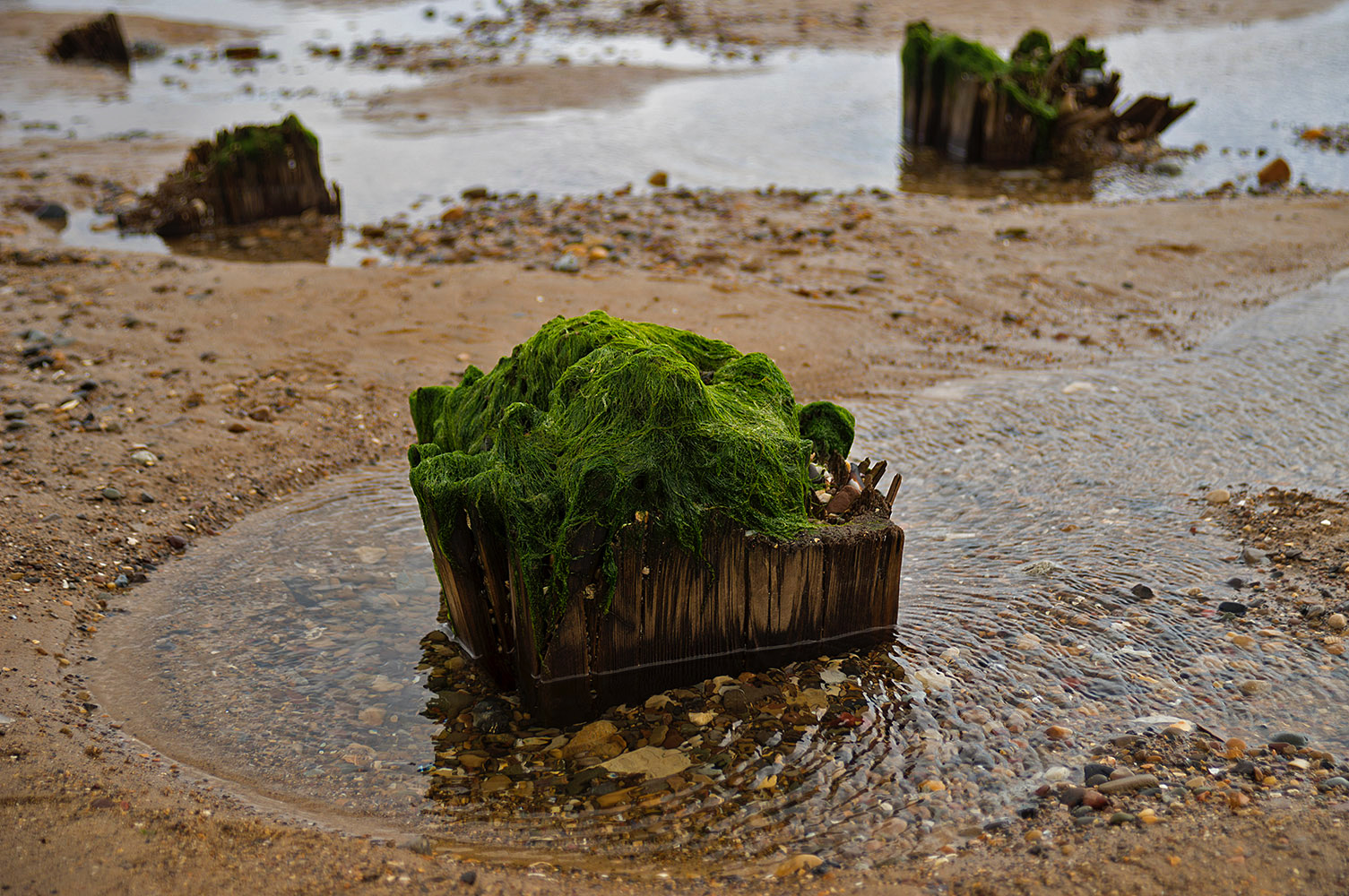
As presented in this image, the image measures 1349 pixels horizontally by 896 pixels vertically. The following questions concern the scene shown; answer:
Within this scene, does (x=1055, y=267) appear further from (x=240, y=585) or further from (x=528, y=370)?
(x=240, y=585)

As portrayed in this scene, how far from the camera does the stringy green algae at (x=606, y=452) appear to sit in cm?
339

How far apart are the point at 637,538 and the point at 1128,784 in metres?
1.64

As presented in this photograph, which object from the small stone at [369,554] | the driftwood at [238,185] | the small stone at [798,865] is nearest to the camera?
the small stone at [798,865]

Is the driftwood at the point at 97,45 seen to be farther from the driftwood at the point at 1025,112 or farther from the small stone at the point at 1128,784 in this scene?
the small stone at the point at 1128,784

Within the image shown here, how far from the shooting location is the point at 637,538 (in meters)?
3.39

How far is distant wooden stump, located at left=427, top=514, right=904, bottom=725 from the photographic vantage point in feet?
11.3

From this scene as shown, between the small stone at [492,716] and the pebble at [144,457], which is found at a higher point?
the pebble at [144,457]

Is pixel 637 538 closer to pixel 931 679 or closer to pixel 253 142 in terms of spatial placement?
pixel 931 679

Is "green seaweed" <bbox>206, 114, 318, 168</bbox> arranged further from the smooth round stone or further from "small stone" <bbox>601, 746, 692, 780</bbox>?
the smooth round stone

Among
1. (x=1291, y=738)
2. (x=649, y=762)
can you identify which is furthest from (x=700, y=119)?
(x=1291, y=738)

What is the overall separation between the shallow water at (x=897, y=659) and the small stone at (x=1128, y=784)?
0.18 m

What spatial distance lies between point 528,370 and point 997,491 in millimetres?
2435

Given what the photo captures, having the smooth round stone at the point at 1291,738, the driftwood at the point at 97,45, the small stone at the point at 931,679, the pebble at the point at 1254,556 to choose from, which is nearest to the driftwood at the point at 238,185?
the small stone at the point at 931,679

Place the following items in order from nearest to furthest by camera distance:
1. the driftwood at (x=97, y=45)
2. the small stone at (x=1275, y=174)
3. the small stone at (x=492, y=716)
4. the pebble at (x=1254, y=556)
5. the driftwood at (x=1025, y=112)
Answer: the small stone at (x=492, y=716) → the pebble at (x=1254, y=556) → the small stone at (x=1275, y=174) → the driftwood at (x=1025, y=112) → the driftwood at (x=97, y=45)
